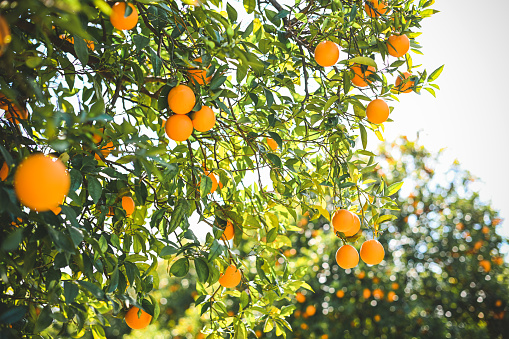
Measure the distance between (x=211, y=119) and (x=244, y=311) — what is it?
81 centimetres

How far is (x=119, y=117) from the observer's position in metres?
1.57

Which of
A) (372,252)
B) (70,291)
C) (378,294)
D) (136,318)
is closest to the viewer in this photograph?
(70,291)

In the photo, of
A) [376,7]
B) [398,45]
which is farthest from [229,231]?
[376,7]

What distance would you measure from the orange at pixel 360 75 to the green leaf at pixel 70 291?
111 centimetres

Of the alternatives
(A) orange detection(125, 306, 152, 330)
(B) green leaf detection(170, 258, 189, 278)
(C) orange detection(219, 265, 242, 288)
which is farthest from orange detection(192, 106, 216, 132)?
(A) orange detection(125, 306, 152, 330)

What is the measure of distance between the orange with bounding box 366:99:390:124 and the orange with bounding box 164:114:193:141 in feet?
2.10

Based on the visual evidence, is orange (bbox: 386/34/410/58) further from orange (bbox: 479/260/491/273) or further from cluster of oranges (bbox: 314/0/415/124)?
orange (bbox: 479/260/491/273)

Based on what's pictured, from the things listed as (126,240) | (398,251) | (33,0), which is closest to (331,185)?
(126,240)

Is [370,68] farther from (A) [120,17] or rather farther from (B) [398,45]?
(A) [120,17]

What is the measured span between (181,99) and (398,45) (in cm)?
79

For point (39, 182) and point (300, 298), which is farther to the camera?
point (300, 298)

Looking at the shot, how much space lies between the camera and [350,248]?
146 centimetres

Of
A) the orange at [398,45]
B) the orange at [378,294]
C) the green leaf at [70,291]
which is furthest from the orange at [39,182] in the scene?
the orange at [378,294]

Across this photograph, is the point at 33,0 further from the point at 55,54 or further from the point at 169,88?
the point at 55,54
